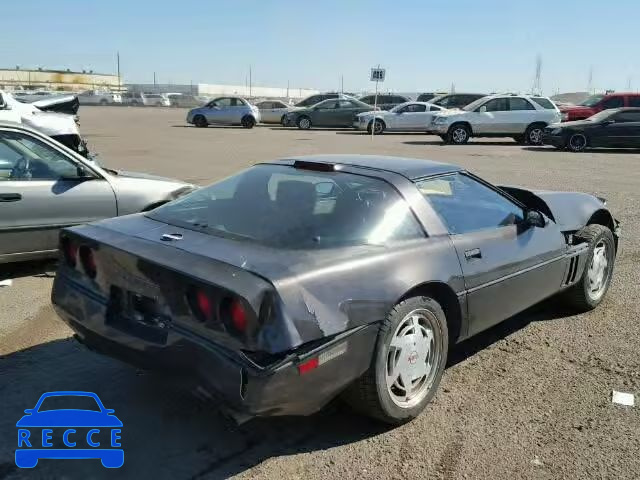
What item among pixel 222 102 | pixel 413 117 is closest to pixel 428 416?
pixel 413 117

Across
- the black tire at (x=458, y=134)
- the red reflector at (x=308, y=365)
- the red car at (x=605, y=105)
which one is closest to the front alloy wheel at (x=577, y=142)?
the black tire at (x=458, y=134)

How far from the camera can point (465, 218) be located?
3.78m

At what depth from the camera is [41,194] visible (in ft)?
17.9

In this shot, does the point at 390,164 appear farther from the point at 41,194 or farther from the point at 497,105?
the point at 497,105

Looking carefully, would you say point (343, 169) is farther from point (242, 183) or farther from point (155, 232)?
point (155, 232)

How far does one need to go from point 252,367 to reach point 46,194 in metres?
3.81

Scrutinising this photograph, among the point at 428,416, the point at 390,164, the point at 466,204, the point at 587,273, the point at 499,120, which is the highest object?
the point at 499,120

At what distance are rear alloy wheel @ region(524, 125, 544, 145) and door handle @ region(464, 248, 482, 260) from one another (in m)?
19.5

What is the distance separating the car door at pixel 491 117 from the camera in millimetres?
Answer: 21500

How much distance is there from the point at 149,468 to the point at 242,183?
1788mm

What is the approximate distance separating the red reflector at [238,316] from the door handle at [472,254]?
1.54 m

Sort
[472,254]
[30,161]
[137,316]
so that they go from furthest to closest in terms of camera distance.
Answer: [30,161] < [472,254] < [137,316]

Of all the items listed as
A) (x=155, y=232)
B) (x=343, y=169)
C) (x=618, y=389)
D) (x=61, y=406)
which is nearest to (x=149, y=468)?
(x=61, y=406)

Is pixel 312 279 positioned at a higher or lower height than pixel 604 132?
lower
